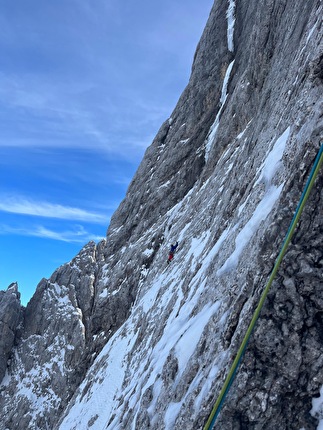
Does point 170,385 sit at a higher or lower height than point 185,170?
lower

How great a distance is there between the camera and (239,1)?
40656mm

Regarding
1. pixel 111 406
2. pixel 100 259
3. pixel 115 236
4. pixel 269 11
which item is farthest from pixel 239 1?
pixel 111 406

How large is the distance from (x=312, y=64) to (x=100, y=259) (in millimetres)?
43100

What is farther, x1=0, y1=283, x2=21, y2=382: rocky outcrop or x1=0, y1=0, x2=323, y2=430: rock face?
x1=0, y1=283, x2=21, y2=382: rocky outcrop

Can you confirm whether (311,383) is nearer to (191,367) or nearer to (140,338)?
(191,367)

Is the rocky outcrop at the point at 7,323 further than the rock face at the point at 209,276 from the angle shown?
Yes

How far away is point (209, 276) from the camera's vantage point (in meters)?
11.2

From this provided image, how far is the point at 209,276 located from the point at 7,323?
46.2m

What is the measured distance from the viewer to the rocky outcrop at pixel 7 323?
46.6 m

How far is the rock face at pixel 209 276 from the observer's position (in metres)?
5.90

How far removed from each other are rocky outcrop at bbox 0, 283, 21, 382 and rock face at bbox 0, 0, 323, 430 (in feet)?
2.76

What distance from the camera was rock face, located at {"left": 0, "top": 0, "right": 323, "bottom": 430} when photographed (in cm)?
590

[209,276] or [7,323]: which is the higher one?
[7,323]

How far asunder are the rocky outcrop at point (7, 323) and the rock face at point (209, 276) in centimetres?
84
